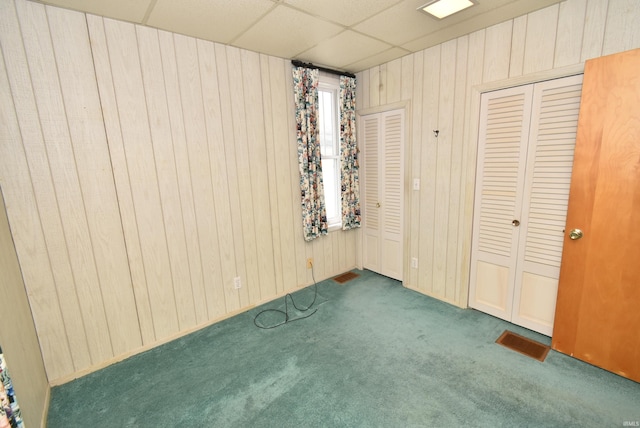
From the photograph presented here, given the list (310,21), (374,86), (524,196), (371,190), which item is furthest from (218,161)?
(524,196)

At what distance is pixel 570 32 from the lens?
1.96 m

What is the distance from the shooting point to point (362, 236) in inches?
149

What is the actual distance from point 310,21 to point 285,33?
0.28m

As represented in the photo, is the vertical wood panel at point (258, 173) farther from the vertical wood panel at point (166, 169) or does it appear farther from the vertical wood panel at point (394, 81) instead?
the vertical wood panel at point (394, 81)

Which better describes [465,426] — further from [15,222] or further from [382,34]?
[15,222]

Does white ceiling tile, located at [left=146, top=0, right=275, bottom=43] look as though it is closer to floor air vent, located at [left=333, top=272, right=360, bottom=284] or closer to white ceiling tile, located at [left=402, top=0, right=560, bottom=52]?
white ceiling tile, located at [left=402, top=0, right=560, bottom=52]

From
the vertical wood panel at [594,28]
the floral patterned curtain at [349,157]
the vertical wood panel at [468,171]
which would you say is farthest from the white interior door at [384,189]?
the vertical wood panel at [594,28]

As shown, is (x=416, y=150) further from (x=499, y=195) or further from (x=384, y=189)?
(x=499, y=195)

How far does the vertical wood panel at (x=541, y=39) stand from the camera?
2.03 metres

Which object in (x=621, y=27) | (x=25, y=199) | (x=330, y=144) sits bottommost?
(x=25, y=199)

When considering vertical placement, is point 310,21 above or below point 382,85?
above

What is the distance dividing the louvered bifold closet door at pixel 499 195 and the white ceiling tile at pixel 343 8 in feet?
3.95

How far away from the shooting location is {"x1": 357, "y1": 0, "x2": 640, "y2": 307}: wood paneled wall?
191cm

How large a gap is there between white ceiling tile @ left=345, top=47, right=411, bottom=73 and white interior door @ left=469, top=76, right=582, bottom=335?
931mm
